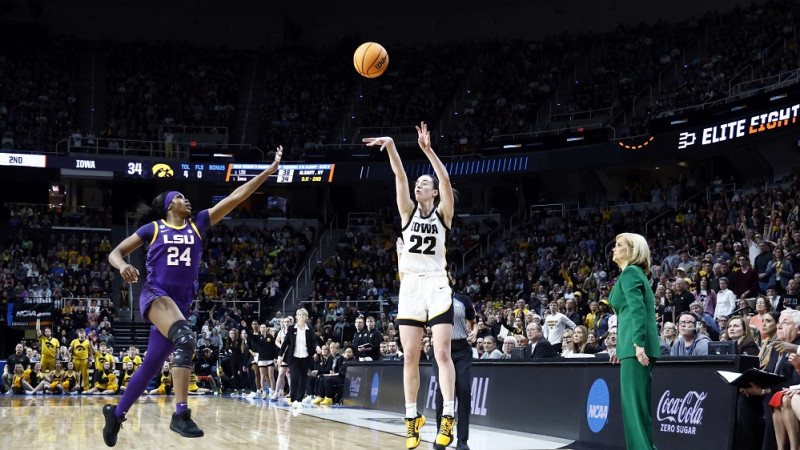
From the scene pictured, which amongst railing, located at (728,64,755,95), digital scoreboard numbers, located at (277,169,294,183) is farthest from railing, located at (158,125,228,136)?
railing, located at (728,64,755,95)

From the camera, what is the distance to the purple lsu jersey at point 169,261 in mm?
7367

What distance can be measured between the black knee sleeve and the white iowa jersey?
1.89 meters

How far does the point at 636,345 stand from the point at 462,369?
2063 mm

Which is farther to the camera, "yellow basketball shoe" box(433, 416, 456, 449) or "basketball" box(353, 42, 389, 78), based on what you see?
"basketball" box(353, 42, 389, 78)

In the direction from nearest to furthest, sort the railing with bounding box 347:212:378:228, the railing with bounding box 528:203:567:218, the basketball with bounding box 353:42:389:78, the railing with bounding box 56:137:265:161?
the basketball with bounding box 353:42:389:78 → the railing with bounding box 528:203:567:218 → the railing with bounding box 56:137:265:161 → the railing with bounding box 347:212:378:228

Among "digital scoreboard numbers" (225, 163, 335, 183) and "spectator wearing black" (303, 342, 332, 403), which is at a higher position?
"digital scoreboard numbers" (225, 163, 335, 183)

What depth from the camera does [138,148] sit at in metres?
37.5

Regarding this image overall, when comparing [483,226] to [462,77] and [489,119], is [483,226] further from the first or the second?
[462,77]

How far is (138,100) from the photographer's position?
1572 inches

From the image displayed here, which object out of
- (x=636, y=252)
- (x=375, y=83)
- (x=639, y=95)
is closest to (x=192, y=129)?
(x=375, y=83)

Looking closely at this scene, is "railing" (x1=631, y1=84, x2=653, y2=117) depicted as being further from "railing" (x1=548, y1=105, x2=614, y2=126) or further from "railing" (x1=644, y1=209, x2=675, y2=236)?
"railing" (x1=644, y1=209, x2=675, y2=236)

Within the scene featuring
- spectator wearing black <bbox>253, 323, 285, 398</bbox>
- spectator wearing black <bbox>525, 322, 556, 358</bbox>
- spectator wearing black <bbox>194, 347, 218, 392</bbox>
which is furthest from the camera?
spectator wearing black <bbox>194, 347, 218, 392</bbox>

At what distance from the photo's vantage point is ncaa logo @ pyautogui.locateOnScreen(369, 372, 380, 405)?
55.7 ft

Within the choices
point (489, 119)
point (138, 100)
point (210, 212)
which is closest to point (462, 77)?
point (489, 119)
